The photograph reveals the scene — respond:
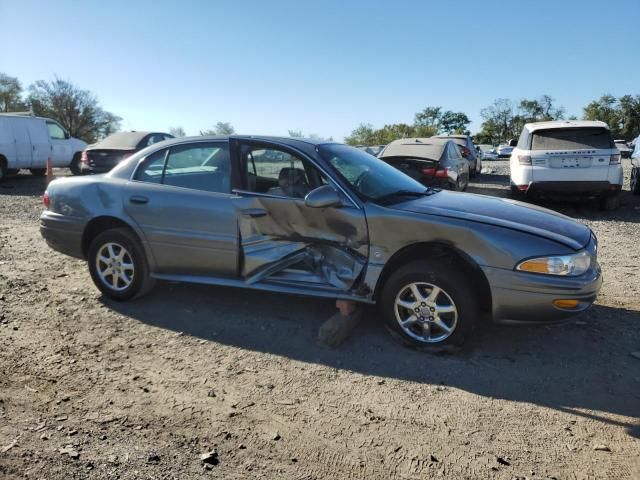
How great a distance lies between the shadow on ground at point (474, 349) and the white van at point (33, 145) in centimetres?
1309

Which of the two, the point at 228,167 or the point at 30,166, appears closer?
the point at 228,167

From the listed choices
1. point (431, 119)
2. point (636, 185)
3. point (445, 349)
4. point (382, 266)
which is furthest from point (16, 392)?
point (431, 119)

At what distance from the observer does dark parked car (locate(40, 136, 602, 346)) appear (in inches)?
139

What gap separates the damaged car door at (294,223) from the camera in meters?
3.90

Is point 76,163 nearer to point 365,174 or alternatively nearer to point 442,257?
point 365,174

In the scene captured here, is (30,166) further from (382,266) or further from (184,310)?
(382,266)

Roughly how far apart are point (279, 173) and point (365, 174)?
749 mm

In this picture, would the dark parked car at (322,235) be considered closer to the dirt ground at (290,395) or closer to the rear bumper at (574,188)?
the dirt ground at (290,395)

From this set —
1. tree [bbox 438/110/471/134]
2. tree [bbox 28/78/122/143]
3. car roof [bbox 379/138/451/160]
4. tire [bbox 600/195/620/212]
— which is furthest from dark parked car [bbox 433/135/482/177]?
tree [bbox 438/110/471/134]

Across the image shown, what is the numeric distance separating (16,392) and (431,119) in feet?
352

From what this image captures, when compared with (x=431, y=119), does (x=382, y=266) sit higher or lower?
lower

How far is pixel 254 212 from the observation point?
4164 millimetres

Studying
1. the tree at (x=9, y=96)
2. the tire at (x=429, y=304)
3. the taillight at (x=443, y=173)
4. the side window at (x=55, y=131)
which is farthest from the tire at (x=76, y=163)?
the tree at (x=9, y=96)

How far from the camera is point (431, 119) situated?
342 feet
